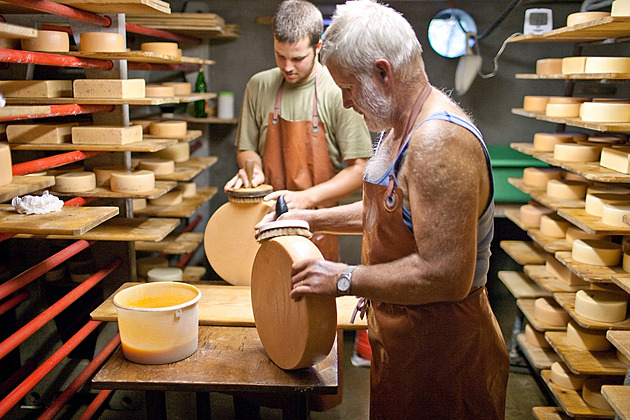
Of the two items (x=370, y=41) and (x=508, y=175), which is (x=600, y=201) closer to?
(x=508, y=175)

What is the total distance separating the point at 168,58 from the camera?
3.13 m

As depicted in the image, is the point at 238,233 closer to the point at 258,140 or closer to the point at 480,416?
the point at 258,140

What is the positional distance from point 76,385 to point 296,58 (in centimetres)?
191

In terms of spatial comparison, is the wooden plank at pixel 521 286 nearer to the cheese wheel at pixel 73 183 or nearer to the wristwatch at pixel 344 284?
the wristwatch at pixel 344 284

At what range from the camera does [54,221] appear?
7.22 feet

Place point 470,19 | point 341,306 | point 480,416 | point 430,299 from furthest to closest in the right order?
point 470,19 < point 341,306 < point 480,416 < point 430,299

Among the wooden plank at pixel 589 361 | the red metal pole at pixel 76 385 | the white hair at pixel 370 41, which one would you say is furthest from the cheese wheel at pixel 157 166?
the wooden plank at pixel 589 361

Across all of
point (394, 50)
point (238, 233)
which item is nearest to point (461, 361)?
point (394, 50)

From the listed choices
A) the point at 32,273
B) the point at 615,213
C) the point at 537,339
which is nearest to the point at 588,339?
the point at 537,339

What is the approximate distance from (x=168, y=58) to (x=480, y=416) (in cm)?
231

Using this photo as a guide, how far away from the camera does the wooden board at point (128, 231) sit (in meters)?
2.92

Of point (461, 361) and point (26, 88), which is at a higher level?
point (26, 88)

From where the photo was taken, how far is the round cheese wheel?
5.53 ft

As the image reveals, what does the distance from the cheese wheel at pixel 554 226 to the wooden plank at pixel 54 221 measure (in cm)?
246
